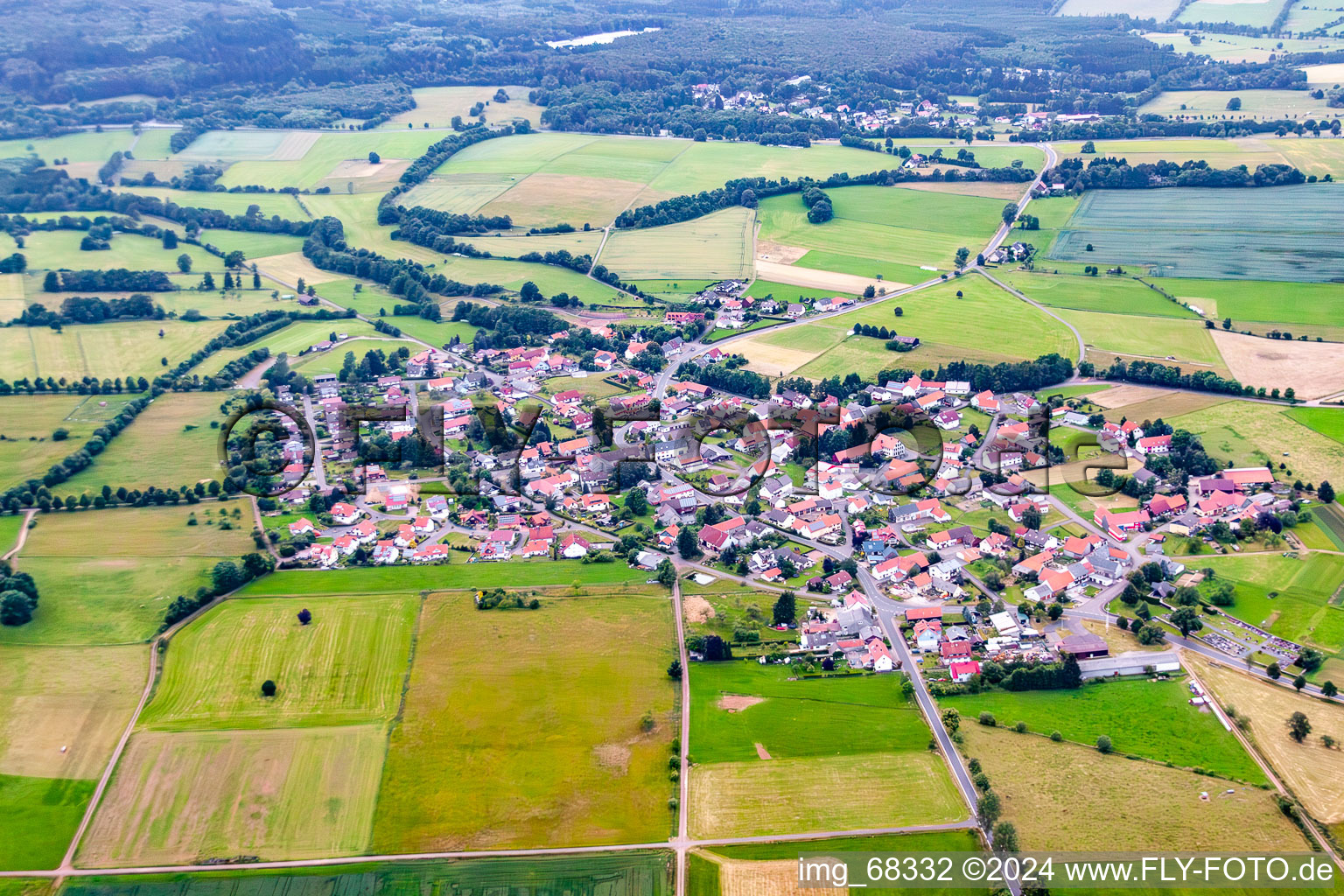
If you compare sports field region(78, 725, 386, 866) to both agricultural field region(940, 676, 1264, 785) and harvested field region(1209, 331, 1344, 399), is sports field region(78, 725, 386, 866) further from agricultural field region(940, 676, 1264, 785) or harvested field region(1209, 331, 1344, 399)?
harvested field region(1209, 331, 1344, 399)

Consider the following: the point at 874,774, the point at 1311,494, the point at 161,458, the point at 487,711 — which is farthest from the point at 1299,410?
the point at 161,458

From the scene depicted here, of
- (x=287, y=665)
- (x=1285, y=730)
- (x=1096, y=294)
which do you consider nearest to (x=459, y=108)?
(x=1096, y=294)

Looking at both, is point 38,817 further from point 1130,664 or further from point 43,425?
point 1130,664

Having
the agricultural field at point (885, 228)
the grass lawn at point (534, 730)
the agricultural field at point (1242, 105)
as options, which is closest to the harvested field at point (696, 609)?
the grass lawn at point (534, 730)

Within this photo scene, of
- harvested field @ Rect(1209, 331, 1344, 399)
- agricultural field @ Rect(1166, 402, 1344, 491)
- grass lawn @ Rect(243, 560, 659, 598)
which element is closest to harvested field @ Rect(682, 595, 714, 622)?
grass lawn @ Rect(243, 560, 659, 598)

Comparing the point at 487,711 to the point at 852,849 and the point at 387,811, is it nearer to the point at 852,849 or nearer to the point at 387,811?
the point at 387,811
